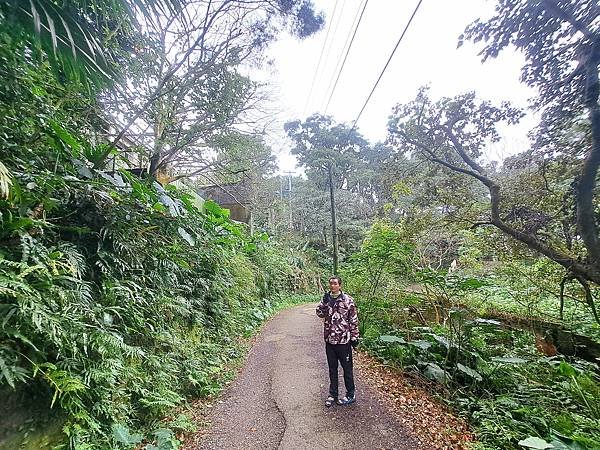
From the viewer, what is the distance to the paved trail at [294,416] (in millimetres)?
2986

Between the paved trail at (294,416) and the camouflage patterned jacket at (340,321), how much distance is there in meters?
0.82

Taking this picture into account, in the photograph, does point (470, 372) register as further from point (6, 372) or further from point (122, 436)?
point (6, 372)

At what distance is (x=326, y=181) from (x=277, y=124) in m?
11.6

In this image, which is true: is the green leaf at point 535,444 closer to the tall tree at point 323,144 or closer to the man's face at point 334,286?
the man's face at point 334,286

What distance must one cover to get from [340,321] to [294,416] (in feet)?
3.94

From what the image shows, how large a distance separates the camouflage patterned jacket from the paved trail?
818 millimetres

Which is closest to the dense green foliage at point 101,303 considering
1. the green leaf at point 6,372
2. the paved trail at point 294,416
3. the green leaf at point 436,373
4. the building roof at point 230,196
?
the green leaf at point 6,372

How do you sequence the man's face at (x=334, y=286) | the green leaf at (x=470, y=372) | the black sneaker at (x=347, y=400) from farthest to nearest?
the green leaf at (x=470, y=372) < the man's face at (x=334, y=286) < the black sneaker at (x=347, y=400)

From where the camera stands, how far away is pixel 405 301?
→ 6.17 m

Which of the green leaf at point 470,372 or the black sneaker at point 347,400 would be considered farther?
the green leaf at point 470,372

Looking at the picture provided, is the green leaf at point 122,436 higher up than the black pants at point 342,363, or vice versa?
the black pants at point 342,363

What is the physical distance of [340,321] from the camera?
3.69 m

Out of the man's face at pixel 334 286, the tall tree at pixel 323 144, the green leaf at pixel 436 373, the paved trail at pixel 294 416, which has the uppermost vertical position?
the tall tree at pixel 323 144

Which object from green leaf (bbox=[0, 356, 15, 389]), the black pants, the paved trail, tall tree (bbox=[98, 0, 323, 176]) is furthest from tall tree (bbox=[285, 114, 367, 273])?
green leaf (bbox=[0, 356, 15, 389])
